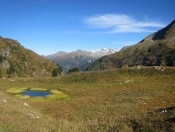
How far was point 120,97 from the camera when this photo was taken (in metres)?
53.5

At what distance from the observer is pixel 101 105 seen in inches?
1822

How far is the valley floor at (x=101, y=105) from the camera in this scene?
18719 mm

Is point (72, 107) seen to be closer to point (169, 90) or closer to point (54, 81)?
point (169, 90)

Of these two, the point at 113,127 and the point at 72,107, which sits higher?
the point at 113,127

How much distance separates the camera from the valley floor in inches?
737

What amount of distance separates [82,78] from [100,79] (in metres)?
7.45

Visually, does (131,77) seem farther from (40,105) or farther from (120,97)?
(40,105)

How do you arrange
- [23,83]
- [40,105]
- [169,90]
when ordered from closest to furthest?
1. [40,105]
2. [169,90]
3. [23,83]

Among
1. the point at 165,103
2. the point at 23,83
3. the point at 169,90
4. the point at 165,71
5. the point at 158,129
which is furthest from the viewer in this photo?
the point at 23,83

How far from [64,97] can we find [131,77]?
88.1 ft

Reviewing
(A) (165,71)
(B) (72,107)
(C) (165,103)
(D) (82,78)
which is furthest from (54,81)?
(C) (165,103)

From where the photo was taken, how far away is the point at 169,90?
5700 cm

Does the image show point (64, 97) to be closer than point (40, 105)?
No

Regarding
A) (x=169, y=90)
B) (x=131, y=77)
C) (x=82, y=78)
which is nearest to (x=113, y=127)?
(x=169, y=90)
